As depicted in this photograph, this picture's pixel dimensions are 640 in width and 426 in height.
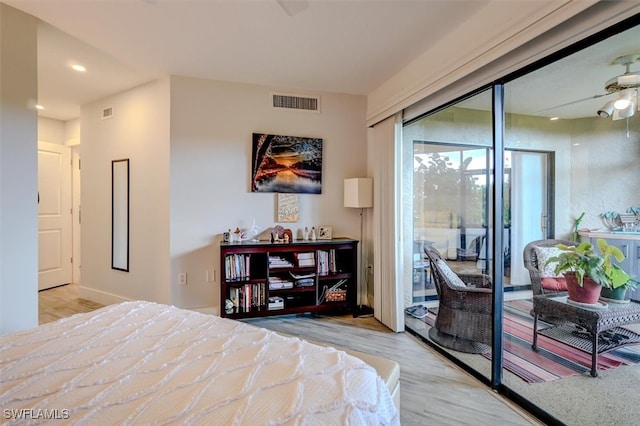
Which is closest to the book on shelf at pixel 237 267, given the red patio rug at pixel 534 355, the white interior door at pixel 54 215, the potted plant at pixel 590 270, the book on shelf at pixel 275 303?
the book on shelf at pixel 275 303

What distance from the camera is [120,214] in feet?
12.2

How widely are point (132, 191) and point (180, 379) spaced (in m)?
3.14

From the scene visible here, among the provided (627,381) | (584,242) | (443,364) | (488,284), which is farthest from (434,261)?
(627,381)

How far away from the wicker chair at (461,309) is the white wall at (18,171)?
10.6 ft

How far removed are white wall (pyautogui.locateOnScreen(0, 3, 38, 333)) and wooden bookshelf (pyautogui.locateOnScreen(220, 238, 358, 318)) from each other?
139 centimetres

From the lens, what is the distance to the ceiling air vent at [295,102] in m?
3.52

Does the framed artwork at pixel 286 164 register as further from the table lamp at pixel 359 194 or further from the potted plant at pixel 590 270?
the potted plant at pixel 590 270

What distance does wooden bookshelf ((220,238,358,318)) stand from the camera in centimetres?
309

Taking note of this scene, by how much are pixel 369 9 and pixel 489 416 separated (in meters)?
2.70

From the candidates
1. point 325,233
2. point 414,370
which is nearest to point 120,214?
point 325,233

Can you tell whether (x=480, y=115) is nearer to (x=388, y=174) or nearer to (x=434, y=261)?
(x=388, y=174)

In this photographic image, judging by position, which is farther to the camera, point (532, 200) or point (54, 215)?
point (54, 215)

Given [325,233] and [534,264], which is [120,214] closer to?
[325,233]

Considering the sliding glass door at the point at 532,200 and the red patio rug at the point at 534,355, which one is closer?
the sliding glass door at the point at 532,200
